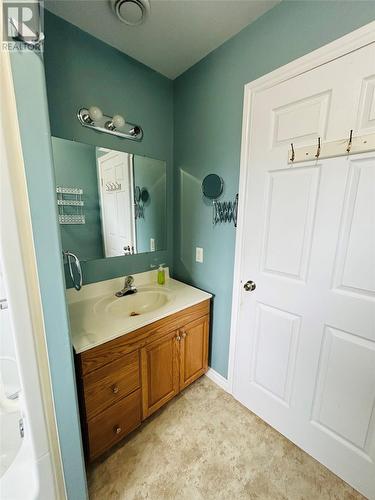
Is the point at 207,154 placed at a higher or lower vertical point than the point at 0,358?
higher

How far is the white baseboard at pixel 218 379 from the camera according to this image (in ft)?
5.37

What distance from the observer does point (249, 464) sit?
1165 mm

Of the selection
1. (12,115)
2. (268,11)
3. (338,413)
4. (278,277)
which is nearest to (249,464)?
(338,413)

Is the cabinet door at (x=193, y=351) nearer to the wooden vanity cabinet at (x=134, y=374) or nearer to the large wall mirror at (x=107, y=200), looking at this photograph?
the wooden vanity cabinet at (x=134, y=374)

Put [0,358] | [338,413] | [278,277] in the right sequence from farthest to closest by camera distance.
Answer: [278,277] → [338,413] → [0,358]

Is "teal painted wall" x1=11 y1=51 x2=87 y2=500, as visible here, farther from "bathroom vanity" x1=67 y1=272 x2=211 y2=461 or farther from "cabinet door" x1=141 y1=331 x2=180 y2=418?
"cabinet door" x1=141 y1=331 x2=180 y2=418

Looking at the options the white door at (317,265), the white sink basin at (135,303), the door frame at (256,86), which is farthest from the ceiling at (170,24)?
the white sink basin at (135,303)

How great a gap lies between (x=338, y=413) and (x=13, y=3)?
2.01 m

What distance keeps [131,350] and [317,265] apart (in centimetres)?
108

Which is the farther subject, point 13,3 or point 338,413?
point 338,413

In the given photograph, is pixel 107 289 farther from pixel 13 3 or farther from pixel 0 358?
pixel 13 3

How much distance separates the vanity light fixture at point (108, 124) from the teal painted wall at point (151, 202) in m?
0.16

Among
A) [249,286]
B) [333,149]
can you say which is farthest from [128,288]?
[333,149]

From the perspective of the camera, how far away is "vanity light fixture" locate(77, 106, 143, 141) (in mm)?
1281
